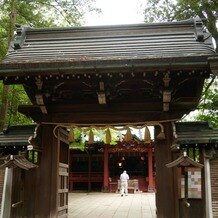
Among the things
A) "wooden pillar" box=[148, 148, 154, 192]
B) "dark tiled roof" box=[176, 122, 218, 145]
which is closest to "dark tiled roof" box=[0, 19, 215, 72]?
"dark tiled roof" box=[176, 122, 218, 145]

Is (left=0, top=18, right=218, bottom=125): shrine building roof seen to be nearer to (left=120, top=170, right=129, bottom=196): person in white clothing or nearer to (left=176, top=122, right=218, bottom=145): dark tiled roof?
(left=176, top=122, right=218, bottom=145): dark tiled roof

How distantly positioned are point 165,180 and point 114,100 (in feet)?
7.87

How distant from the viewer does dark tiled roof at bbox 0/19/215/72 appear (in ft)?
26.2

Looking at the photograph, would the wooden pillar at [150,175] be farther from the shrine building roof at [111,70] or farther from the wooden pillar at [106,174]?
the shrine building roof at [111,70]

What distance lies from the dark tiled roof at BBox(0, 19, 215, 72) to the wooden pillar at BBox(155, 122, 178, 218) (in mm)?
2029

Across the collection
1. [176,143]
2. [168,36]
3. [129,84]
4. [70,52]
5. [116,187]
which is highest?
[168,36]

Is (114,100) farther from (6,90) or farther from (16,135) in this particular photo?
(6,90)

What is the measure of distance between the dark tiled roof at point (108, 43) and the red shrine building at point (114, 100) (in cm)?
3

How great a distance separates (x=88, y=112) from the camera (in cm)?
893

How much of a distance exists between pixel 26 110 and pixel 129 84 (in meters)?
2.84

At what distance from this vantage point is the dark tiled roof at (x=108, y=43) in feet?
26.2

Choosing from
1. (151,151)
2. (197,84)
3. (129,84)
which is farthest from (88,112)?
(151,151)

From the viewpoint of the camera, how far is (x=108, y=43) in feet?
30.1

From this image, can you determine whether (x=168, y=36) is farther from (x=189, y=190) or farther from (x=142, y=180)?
(x=142, y=180)
